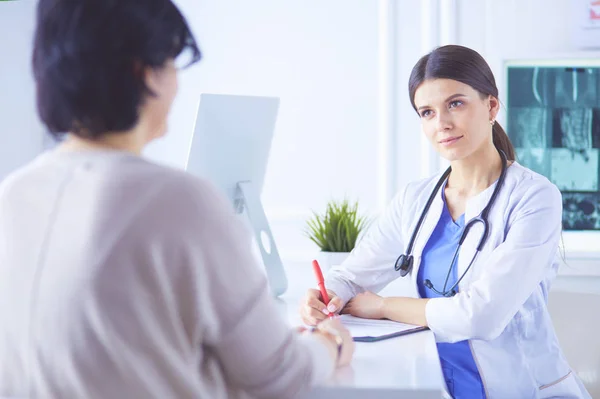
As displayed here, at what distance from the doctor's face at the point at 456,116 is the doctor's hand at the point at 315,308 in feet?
1.60

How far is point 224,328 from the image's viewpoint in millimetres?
888

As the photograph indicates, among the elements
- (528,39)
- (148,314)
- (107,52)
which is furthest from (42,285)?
(528,39)

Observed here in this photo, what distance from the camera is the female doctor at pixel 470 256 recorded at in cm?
163

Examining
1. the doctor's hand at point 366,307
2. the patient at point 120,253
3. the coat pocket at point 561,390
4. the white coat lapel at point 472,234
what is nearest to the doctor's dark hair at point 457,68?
the white coat lapel at point 472,234

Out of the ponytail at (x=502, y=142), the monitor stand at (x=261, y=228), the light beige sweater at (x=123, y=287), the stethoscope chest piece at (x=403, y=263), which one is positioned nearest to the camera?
the light beige sweater at (x=123, y=287)

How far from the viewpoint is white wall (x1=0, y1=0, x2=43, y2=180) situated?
107 inches

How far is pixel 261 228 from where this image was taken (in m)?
2.17

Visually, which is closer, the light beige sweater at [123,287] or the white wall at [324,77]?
the light beige sweater at [123,287]

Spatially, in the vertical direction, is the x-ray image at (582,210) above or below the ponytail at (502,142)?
below

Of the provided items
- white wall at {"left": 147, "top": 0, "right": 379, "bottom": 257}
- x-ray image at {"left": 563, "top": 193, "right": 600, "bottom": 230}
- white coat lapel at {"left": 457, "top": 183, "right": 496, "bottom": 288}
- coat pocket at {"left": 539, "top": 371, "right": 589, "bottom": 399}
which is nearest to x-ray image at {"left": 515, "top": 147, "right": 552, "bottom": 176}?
x-ray image at {"left": 563, "top": 193, "right": 600, "bottom": 230}

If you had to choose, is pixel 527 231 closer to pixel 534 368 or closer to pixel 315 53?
pixel 534 368

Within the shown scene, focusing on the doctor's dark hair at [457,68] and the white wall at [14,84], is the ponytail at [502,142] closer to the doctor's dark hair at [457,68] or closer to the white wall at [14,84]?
the doctor's dark hair at [457,68]

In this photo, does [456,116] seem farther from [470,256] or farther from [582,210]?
[582,210]

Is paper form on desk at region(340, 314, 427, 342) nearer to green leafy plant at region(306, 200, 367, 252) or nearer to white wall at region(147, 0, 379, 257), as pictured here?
green leafy plant at region(306, 200, 367, 252)
